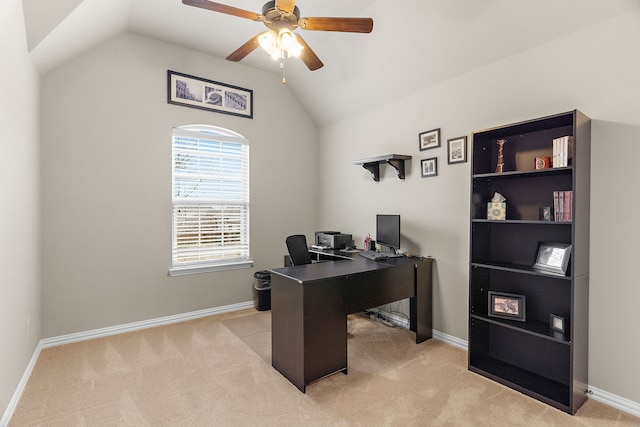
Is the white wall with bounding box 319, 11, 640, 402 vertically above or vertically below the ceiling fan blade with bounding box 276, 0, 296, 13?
below

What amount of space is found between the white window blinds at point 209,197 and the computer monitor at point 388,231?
181 cm

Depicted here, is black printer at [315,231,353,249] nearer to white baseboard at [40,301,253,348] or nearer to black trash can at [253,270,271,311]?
black trash can at [253,270,271,311]

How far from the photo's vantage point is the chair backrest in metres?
3.57

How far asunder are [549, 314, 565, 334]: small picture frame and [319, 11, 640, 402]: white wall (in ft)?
0.72

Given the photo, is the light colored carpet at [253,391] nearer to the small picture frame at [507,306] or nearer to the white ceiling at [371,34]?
the small picture frame at [507,306]

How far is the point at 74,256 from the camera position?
323 centimetres

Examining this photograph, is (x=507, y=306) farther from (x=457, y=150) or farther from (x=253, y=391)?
(x=253, y=391)

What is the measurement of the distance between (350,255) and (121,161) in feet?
8.90

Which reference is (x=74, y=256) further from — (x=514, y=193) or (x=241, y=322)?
(x=514, y=193)

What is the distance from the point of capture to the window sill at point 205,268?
3803mm

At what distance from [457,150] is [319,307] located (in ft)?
6.45

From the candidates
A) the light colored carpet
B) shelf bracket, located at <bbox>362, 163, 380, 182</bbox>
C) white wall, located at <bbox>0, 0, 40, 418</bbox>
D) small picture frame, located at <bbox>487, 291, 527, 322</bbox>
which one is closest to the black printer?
shelf bracket, located at <bbox>362, 163, 380, 182</bbox>

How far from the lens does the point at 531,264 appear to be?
101 inches

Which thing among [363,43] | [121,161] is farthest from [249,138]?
[363,43]
